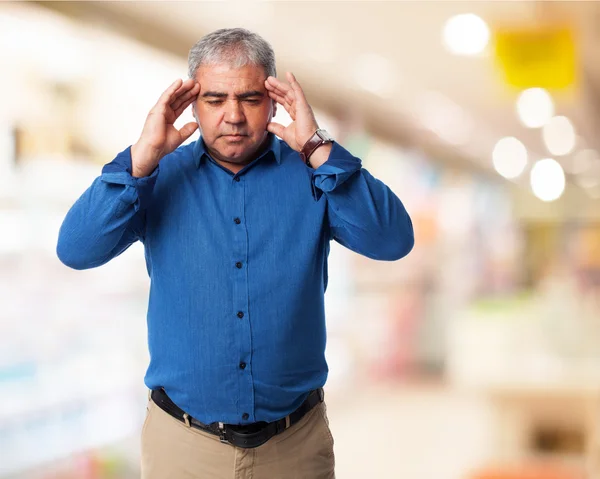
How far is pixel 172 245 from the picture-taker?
1.69 m

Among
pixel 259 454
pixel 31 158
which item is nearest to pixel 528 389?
pixel 31 158

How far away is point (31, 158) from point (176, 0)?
1.09m

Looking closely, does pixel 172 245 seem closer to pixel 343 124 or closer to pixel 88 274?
pixel 88 274

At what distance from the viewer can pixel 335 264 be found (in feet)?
24.5

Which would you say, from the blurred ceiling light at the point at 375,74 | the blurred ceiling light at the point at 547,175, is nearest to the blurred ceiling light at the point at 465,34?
the blurred ceiling light at the point at 375,74

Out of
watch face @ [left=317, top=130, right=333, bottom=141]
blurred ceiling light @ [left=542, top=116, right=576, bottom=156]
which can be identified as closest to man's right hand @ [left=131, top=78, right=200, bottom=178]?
watch face @ [left=317, top=130, right=333, bottom=141]

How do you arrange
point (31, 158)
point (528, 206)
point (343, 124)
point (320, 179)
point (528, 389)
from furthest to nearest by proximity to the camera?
1. point (528, 206)
2. point (343, 124)
3. point (528, 389)
4. point (31, 158)
5. point (320, 179)

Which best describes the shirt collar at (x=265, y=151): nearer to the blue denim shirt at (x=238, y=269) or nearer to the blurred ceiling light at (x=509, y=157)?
the blue denim shirt at (x=238, y=269)

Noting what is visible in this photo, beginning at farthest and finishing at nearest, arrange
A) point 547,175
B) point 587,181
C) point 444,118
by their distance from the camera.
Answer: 1. point 587,181
2. point 547,175
3. point 444,118

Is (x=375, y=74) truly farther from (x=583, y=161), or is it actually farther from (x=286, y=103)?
(x=583, y=161)

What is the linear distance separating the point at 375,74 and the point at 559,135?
4.91 meters

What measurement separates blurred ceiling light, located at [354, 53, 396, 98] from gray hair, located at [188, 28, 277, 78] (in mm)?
4167

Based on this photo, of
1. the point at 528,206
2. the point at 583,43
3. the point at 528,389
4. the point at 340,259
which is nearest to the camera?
the point at 528,389

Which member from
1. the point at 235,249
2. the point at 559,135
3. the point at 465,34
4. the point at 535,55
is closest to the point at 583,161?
the point at 559,135
